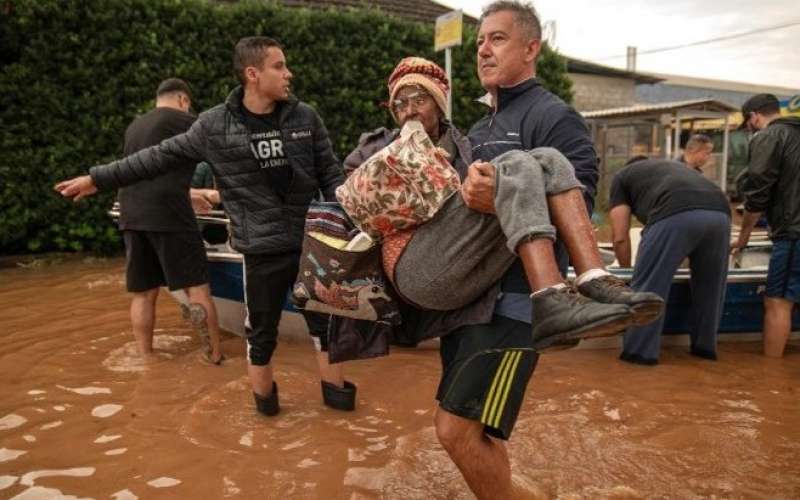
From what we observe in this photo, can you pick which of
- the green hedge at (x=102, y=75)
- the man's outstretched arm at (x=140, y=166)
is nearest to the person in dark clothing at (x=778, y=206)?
the man's outstretched arm at (x=140, y=166)

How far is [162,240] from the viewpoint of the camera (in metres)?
4.51

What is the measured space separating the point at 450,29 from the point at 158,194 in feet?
14.1

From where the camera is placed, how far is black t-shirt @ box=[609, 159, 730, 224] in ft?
15.4

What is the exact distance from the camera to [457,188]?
2115mm

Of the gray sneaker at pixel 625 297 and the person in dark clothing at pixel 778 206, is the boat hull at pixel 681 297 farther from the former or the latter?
the gray sneaker at pixel 625 297

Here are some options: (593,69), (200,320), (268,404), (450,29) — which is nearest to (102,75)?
(450,29)

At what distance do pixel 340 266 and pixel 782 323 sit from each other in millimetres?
4273

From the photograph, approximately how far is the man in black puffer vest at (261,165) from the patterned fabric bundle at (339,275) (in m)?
1.23

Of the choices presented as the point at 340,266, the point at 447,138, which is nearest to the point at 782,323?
the point at 447,138

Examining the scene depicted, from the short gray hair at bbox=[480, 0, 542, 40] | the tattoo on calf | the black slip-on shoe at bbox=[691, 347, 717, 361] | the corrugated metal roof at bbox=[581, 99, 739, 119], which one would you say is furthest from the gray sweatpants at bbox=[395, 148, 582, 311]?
the corrugated metal roof at bbox=[581, 99, 739, 119]

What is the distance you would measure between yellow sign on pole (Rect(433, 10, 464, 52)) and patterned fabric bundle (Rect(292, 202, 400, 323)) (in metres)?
5.50

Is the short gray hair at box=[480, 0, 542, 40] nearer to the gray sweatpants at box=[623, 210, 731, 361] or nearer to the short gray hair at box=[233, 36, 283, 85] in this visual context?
the short gray hair at box=[233, 36, 283, 85]

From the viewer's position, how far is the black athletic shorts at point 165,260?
4520 millimetres

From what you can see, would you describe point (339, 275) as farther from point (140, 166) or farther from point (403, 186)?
point (140, 166)
